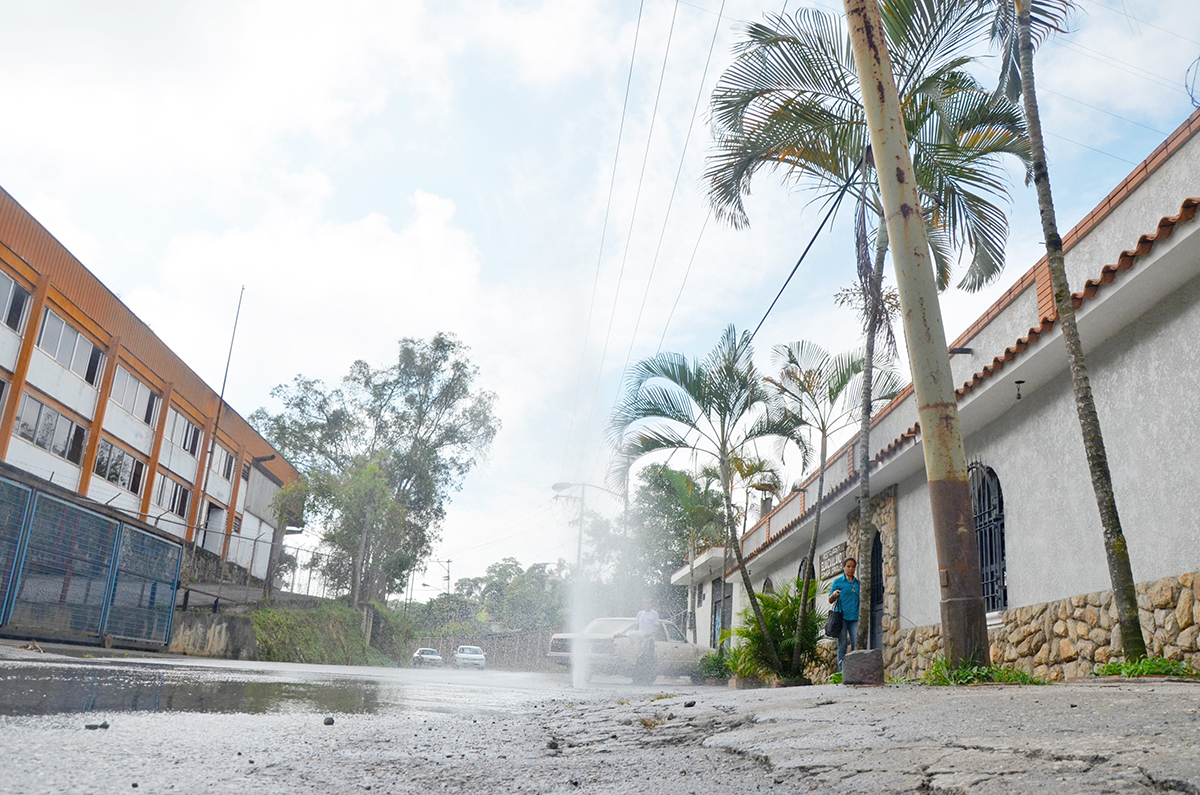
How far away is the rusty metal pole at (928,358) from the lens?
5.61 meters

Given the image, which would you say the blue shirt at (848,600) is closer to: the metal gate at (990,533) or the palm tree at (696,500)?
the metal gate at (990,533)

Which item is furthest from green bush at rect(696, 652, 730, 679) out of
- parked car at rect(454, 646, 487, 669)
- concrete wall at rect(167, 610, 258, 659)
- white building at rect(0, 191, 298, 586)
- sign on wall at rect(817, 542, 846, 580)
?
parked car at rect(454, 646, 487, 669)

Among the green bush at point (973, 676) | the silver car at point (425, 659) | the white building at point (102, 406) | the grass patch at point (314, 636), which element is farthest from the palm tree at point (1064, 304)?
the silver car at point (425, 659)

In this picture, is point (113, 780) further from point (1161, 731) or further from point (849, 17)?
point (849, 17)

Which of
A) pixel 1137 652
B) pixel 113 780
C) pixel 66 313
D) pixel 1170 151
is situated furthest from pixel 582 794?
pixel 66 313

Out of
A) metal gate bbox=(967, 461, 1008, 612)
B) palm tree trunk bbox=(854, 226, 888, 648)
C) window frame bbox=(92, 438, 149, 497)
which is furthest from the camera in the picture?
window frame bbox=(92, 438, 149, 497)

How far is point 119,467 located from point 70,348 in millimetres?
4880

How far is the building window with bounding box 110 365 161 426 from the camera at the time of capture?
1101 inches

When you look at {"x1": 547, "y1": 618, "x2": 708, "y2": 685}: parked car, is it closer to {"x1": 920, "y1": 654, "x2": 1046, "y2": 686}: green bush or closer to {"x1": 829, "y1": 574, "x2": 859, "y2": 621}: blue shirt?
{"x1": 829, "y1": 574, "x2": 859, "y2": 621}: blue shirt

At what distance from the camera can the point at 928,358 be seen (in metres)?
5.89

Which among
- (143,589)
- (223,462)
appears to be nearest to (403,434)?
(223,462)

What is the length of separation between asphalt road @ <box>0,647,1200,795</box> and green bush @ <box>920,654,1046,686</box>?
0.81 metres

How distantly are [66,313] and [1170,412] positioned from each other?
26380mm

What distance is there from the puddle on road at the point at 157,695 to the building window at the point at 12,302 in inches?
722
